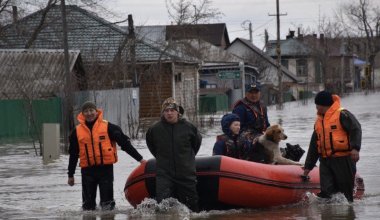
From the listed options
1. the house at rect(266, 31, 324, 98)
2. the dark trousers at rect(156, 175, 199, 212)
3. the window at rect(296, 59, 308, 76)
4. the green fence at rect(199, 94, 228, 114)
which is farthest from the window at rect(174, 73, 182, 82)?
the window at rect(296, 59, 308, 76)

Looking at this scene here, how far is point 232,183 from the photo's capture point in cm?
1194

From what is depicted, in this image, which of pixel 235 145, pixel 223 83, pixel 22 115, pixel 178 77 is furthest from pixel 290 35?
pixel 235 145

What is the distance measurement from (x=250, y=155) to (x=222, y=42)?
320 ft

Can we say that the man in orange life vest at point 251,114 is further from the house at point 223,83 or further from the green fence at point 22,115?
the house at point 223,83

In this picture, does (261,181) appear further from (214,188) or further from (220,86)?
(220,86)

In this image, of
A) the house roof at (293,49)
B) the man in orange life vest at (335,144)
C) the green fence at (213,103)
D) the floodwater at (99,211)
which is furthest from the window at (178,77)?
the house roof at (293,49)

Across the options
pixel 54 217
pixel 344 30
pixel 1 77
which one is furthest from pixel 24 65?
pixel 344 30

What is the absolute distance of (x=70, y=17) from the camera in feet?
151

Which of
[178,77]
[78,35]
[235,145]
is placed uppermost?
[78,35]

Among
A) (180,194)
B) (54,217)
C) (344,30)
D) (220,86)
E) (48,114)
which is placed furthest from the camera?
(344,30)

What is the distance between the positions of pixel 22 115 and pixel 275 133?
21.0 meters

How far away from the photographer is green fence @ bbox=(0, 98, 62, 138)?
31688 millimetres

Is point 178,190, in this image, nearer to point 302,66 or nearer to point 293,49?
point 293,49

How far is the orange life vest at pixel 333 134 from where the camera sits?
12.0 metres
